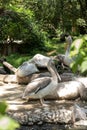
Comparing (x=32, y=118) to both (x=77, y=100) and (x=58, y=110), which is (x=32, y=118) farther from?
(x=77, y=100)

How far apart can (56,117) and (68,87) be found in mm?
1509

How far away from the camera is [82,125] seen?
293 inches

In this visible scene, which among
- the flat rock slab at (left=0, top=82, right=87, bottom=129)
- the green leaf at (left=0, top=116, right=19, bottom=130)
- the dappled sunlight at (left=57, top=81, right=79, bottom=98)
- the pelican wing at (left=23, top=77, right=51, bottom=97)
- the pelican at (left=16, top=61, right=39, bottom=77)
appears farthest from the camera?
the pelican at (left=16, top=61, right=39, bottom=77)

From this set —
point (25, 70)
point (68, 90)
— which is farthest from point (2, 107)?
point (25, 70)

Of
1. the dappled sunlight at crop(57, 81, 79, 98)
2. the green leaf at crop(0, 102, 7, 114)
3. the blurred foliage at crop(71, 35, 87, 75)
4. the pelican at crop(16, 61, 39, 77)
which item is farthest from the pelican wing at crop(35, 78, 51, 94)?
the green leaf at crop(0, 102, 7, 114)

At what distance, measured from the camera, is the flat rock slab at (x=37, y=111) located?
299 inches

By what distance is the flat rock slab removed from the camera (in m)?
7.61

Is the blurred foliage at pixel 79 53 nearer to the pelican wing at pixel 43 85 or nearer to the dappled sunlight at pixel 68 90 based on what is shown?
the pelican wing at pixel 43 85

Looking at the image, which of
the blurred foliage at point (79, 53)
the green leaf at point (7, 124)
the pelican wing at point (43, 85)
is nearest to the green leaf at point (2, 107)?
the green leaf at point (7, 124)

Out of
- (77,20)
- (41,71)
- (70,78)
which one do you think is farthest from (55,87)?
(77,20)

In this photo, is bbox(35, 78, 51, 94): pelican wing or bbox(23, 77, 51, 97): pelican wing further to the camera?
bbox(35, 78, 51, 94): pelican wing

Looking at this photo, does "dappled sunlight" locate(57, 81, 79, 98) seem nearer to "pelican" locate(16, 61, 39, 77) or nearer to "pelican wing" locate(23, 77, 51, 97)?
"pelican wing" locate(23, 77, 51, 97)

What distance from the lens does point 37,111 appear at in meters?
7.91

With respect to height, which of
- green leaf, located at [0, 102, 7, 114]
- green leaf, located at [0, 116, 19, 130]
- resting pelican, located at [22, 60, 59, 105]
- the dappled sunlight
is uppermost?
green leaf, located at [0, 102, 7, 114]
